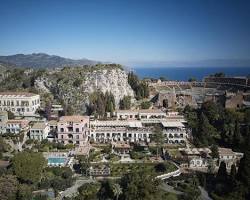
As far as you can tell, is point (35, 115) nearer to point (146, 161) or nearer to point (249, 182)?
point (146, 161)

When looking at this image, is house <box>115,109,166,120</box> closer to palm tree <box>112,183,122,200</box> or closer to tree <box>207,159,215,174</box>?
tree <box>207,159,215,174</box>

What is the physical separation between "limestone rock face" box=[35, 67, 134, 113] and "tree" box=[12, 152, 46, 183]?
19303 millimetres

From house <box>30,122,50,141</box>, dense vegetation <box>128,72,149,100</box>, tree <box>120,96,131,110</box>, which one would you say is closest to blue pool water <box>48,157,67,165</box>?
house <box>30,122,50,141</box>

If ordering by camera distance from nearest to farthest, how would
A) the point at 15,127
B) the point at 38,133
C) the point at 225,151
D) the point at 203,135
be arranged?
the point at 225,151 < the point at 203,135 < the point at 38,133 < the point at 15,127

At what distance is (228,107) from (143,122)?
46.8 feet

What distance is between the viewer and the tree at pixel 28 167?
2661 cm

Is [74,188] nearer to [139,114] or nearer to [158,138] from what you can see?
[158,138]

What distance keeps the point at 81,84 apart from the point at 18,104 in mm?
9781

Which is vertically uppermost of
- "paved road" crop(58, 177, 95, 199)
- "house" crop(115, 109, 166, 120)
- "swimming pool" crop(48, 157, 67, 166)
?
"house" crop(115, 109, 166, 120)

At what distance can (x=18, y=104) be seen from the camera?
47.4 m

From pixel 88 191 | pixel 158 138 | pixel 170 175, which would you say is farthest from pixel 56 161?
pixel 170 175

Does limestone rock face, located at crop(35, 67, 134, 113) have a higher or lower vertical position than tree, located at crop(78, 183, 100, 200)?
higher

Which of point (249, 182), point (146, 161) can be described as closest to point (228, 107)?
point (146, 161)

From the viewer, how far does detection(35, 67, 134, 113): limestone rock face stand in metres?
48.6
